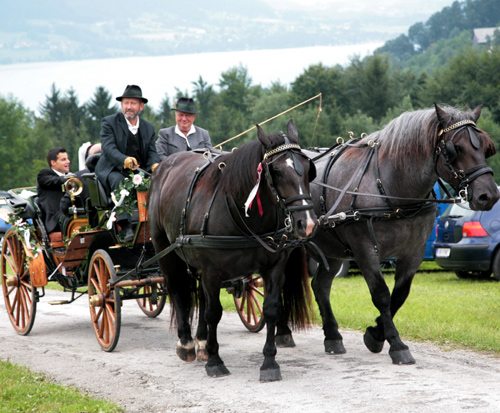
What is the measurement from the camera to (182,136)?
8.20 meters

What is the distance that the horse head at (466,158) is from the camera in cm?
523

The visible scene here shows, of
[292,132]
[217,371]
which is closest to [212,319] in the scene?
[217,371]

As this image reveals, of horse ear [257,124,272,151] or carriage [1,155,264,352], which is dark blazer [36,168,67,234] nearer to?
carriage [1,155,264,352]

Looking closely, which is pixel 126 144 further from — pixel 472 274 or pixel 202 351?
pixel 472 274

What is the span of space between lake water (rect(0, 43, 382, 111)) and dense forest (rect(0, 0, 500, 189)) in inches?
95.8

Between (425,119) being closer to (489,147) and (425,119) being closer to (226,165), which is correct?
(489,147)

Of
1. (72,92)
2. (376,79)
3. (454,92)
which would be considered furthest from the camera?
(72,92)

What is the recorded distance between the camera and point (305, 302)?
22.2 ft

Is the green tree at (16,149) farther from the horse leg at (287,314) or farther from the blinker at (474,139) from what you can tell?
the blinker at (474,139)

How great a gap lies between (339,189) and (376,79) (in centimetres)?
6213

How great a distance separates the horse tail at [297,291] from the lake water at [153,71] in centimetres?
6658

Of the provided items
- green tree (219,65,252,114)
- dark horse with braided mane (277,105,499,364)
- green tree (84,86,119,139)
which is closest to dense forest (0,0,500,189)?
green tree (219,65,252,114)

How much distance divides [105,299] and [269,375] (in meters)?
2.50

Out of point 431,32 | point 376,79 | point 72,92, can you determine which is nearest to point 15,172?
point 72,92
